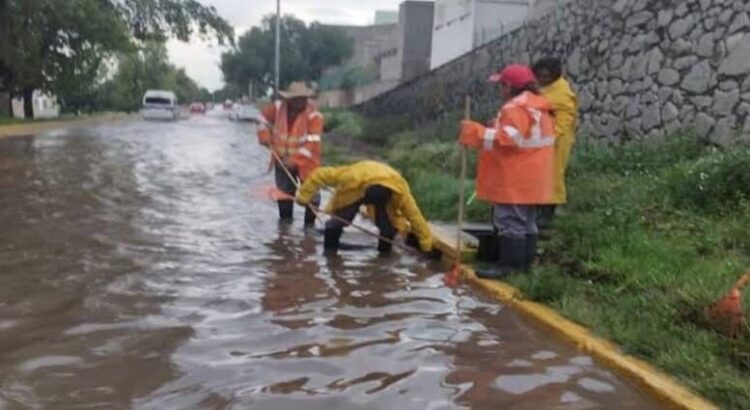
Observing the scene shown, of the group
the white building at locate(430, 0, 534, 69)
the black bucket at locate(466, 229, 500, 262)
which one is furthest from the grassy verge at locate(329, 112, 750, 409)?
the white building at locate(430, 0, 534, 69)

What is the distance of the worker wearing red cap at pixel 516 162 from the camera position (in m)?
6.62

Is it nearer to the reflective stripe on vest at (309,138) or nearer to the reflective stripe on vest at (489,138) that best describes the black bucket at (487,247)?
the reflective stripe on vest at (489,138)

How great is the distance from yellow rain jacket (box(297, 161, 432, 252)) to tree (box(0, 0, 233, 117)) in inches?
1032

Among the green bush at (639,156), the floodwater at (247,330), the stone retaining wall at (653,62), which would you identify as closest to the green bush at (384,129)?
the stone retaining wall at (653,62)

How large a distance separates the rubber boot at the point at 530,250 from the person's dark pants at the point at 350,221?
173 cm

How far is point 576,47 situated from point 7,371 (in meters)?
11.4

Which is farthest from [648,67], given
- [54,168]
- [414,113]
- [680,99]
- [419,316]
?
[414,113]

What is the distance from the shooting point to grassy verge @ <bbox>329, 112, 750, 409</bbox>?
470 centimetres

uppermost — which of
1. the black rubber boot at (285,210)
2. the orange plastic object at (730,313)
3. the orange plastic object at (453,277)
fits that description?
the orange plastic object at (730,313)

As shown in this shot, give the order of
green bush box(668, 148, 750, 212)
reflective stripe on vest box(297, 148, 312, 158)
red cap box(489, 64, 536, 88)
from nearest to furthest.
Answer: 1. red cap box(489, 64, 536, 88)
2. green bush box(668, 148, 750, 212)
3. reflective stripe on vest box(297, 148, 312, 158)

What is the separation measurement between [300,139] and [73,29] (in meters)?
33.6

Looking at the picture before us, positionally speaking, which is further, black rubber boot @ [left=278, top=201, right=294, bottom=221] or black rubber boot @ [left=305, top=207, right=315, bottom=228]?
black rubber boot @ [left=278, top=201, right=294, bottom=221]

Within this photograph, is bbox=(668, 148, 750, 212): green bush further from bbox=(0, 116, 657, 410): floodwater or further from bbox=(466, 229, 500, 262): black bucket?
bbox=(0, 116, 657, 410): floodwater

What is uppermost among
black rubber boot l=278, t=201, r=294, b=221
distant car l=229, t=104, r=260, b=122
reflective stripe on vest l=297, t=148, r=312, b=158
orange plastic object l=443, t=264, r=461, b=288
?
reflective stripe on vest l=297, t=148, r=312, b=158
